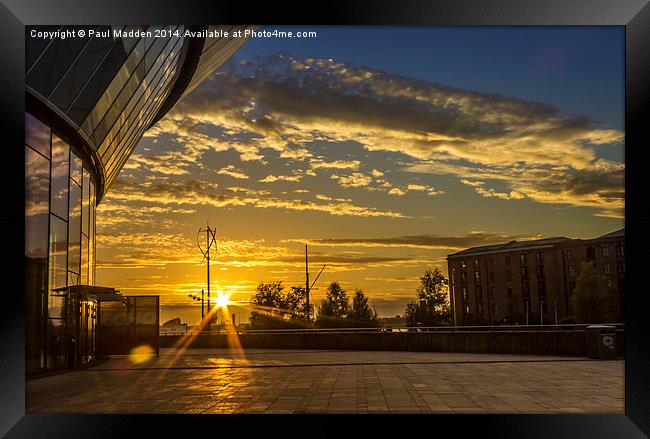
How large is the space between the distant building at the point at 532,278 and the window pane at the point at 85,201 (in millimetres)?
79499

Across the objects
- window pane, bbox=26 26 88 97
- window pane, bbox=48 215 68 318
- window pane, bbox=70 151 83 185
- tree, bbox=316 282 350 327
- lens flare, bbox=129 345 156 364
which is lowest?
lens flare, bbox=129 345 156 364

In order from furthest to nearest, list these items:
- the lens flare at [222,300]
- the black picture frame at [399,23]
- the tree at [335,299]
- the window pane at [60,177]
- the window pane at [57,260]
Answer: the tree at [335,299], the lens flare at [222,300], the window pane at [60,177], the window pane at [57,260], the black picture frame at [399,23]

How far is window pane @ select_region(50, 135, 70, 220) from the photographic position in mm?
20547

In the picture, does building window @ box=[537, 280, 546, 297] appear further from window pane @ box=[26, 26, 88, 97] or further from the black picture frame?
the black picture frame

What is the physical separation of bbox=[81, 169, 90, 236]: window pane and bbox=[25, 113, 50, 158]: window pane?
449cm

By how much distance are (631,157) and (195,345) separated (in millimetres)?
30472

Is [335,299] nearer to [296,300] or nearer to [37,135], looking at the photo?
[296,300]

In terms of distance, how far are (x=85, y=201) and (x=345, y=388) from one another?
12948 mm

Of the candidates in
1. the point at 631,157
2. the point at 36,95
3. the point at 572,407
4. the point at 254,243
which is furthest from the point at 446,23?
the point at 254,243

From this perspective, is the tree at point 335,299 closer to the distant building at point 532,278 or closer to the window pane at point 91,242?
the distant building at point 532,278

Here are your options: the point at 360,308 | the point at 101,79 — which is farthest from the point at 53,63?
the point at 360,308

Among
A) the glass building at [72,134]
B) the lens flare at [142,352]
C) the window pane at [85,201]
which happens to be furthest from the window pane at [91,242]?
the lens flare at [142,352]

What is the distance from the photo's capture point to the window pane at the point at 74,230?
74.1 ft

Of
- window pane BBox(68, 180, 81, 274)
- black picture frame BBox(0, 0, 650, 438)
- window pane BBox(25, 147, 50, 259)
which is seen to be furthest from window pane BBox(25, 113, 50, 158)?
black picture frame BBox(0, 0, 650, 438)
